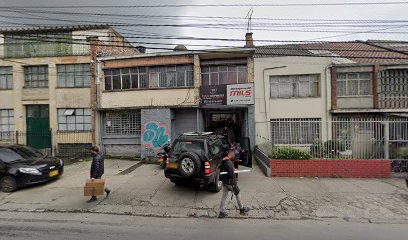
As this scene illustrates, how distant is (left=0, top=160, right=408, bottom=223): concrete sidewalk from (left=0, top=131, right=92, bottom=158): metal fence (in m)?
6.69

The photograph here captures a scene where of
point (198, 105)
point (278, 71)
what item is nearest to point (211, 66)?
point (198, 105)

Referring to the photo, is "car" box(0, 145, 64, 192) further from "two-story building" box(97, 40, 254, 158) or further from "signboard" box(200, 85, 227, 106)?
"signboard" box(200, 85, 227, 106)

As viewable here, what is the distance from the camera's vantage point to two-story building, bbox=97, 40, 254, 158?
42.3ft

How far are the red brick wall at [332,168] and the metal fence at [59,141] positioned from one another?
12.2 meters

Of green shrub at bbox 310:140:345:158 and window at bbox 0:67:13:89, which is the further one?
window at bbox 0:67:13:89

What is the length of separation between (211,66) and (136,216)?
10124mm

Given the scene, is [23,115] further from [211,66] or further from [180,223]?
[180,223]

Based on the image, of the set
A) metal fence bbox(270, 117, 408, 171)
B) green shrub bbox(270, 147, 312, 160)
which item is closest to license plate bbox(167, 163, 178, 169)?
green shrub bbox(270, 147, 312, 160)

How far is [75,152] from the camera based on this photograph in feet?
48.6

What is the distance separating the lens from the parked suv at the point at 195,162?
20.9 feet

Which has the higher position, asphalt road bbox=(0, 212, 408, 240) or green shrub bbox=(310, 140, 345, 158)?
green shrub bbox=(310, 140, 345, 158)

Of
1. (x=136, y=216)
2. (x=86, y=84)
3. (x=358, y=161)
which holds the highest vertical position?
(x=86, y=84)

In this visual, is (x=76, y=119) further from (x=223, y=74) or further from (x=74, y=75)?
(x=223, y=74)

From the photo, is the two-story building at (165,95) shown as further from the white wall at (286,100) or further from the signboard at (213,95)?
the white wall at (286,100)
